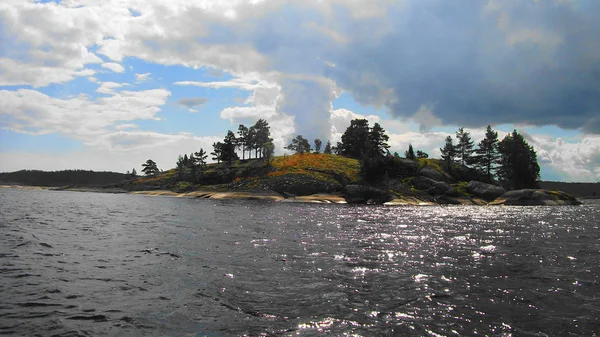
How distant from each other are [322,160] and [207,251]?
114 meters

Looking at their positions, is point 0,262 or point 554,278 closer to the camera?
point 554,278

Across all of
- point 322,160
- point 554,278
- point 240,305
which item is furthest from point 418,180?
point 240,305

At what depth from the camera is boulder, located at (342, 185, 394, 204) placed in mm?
90750

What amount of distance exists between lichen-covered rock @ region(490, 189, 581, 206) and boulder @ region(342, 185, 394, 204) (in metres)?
29.8

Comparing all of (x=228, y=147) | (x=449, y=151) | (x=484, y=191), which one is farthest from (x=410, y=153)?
(x=228, y=147)

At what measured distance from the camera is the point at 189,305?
39.8 ft

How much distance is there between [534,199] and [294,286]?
97357mm

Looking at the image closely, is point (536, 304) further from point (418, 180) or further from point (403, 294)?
point (418, 180)

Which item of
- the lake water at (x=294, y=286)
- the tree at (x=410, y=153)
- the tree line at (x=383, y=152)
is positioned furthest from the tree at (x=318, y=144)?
the lake water at (x=294, y=286)

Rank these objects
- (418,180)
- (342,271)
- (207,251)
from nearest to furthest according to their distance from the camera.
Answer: (342,271) < (207,251) < (418,180)

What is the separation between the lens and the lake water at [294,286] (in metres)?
10.4

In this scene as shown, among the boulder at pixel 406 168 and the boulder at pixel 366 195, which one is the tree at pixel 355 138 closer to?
the boulder at pixel 406 168

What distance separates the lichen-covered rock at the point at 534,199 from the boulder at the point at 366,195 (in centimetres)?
2977

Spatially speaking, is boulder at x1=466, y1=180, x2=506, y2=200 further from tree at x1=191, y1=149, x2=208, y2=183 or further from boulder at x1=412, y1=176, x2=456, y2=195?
tree at x1=191, y1=149, x2=208, y2=183
